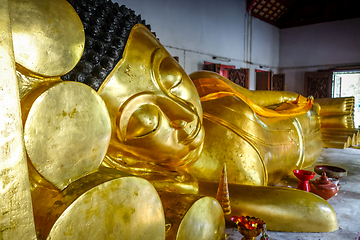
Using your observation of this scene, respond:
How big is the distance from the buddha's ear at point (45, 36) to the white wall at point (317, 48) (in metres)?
9.39

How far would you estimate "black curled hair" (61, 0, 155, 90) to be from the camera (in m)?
0.68

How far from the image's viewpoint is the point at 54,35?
48 centimetres

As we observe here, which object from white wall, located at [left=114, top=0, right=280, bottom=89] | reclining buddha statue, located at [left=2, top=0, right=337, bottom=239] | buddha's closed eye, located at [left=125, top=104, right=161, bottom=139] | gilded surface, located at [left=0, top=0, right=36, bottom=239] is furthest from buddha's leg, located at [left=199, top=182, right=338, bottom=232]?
white wall, located at [left=114, top=0, right=280, bottom=89]

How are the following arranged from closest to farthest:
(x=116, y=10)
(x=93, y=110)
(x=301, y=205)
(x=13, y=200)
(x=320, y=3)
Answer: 1. (x=13, y=200)
2. (x=93, y=110)
3. (x=116, y=10)
4. (x=301, y=205)
5. (x=320, y=3)

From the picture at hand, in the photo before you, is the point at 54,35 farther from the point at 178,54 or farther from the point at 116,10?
the point at 178,54

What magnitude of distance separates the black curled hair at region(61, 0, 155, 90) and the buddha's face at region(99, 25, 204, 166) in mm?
23

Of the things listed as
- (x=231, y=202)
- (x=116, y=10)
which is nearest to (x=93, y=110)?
(x=116, y=10)

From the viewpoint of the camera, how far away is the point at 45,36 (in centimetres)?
47

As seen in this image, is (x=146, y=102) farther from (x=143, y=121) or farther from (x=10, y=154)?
(x=10, y=154)

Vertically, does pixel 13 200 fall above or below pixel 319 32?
below

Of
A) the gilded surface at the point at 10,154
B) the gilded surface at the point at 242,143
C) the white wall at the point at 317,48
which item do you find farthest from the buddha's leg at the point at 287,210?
the white wall at the point at 317,48

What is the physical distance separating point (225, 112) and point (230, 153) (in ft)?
0.76

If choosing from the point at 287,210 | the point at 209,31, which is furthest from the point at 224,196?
the point at 209,31

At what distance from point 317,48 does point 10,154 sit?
987 centimetres
